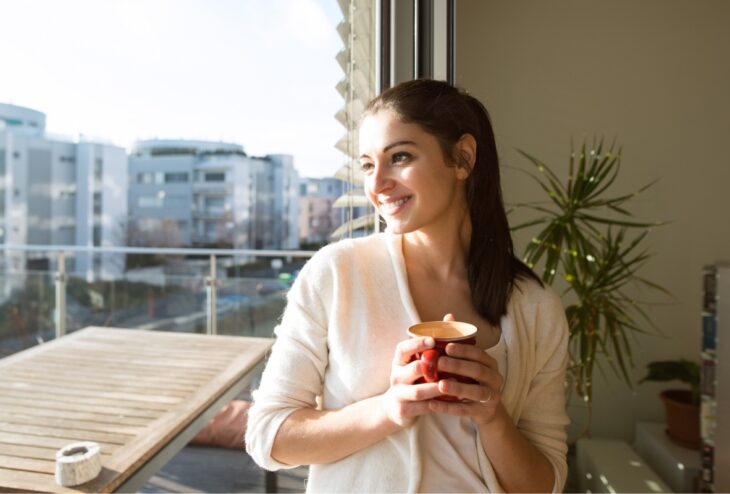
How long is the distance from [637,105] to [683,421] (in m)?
1.87

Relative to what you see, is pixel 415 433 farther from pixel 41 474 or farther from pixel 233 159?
pixel 233 159

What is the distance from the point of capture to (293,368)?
912 millimetres

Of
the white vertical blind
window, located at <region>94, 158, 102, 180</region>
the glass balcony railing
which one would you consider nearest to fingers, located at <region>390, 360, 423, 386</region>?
the white vertical blind

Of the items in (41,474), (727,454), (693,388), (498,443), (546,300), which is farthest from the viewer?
(693,388)

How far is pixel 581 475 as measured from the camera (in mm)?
2918

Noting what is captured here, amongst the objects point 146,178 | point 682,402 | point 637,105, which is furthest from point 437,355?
point 146,178

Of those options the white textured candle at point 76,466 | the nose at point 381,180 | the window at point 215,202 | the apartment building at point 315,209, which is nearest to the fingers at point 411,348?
the nose at point 381,180

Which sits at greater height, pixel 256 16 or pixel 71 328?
pixel 256 16

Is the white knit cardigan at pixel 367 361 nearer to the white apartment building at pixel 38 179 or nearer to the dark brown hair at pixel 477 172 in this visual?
the dark brown hair at pixel 477 172

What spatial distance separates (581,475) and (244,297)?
2.53 m

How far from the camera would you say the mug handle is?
Answer: 0.72 m

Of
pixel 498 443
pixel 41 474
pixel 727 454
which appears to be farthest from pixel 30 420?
pixel 727 454

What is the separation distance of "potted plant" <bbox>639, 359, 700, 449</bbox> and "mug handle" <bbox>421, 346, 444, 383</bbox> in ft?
8.89

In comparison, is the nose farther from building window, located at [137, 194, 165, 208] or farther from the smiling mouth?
building window, located at [137, 194, 165, 208]
